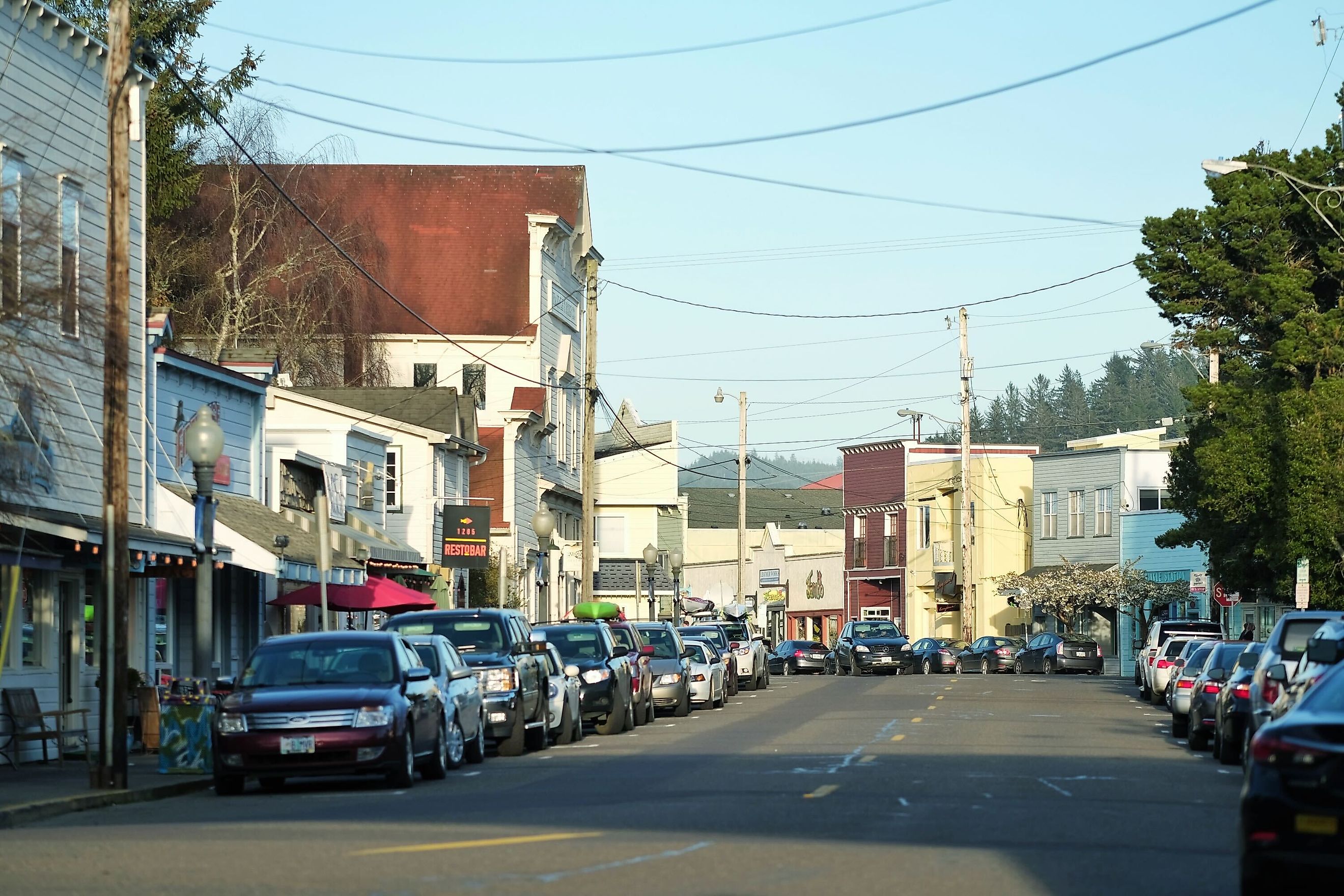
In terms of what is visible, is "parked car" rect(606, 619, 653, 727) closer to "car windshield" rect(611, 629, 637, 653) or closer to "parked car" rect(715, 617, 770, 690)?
"car windshield" rect(611, 629, 637, 653)

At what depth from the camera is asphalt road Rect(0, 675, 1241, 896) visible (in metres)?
11.6

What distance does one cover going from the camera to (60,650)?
2556 centimetres

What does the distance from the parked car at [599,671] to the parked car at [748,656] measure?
16.7 metres

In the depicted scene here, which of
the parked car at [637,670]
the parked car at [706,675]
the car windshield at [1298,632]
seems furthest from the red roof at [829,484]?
the car windshield at [1298,632]

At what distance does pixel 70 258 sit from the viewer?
21500 millimetres

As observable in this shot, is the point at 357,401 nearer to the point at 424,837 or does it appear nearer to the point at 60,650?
the point at 60,650

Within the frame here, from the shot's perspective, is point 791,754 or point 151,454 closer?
point 791,754

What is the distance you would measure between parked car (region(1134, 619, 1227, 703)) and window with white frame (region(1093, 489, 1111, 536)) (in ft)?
91.0

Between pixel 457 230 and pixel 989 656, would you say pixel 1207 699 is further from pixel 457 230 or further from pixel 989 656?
pixel 989 656

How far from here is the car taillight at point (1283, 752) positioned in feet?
31.9

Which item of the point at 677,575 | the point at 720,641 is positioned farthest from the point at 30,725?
the point at 677,575

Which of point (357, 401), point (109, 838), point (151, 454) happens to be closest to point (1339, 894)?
point (109, 838)

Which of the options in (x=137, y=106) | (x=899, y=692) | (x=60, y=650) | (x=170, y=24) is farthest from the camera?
(x=170, y=24)

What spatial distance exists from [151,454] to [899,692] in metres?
19.9
